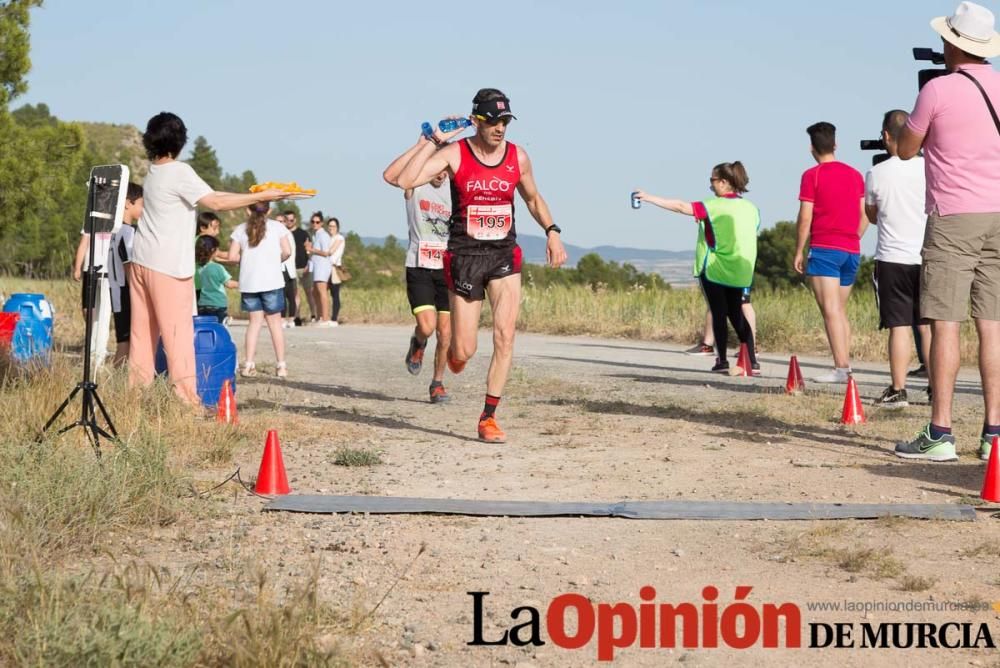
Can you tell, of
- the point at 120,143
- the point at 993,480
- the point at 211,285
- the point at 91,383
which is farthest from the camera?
the point at 120,143

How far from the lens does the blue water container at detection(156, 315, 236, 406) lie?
1072cm

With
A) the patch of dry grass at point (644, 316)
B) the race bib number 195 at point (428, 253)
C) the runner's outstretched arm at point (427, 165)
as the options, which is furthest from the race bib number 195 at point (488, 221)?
the patch of dry grass at point (644, 316)

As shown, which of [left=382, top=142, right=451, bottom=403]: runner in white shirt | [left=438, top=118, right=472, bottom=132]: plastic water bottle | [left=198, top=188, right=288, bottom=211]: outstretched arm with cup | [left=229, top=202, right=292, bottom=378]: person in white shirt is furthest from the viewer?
[left=229, top=202, right=292, bottom=378]: person in white shirt

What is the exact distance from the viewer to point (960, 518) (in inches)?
268

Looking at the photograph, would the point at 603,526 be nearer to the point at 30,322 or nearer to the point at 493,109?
the point at 493,109

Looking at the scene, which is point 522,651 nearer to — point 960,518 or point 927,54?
point 960,518

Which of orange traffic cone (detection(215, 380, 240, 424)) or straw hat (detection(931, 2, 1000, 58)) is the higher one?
straw hat (detection(931, 2, 1000, 58))

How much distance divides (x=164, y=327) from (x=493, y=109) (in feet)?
8.46

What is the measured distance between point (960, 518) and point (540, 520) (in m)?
1.95

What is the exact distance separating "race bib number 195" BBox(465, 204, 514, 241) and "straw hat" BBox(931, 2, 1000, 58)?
2.93 metres

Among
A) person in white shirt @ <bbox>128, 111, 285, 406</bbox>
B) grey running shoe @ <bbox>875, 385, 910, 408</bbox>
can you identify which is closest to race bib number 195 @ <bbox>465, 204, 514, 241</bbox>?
person in white shirt @ <bbox>128, 111, 285, 406</bbox>

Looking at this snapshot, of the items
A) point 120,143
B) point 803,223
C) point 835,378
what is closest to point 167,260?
point 803,223

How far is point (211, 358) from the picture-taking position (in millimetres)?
10820

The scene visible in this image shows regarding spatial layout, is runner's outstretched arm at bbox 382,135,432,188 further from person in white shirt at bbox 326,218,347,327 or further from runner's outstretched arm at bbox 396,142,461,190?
person in white shirt at bbox 326,218,347,327
